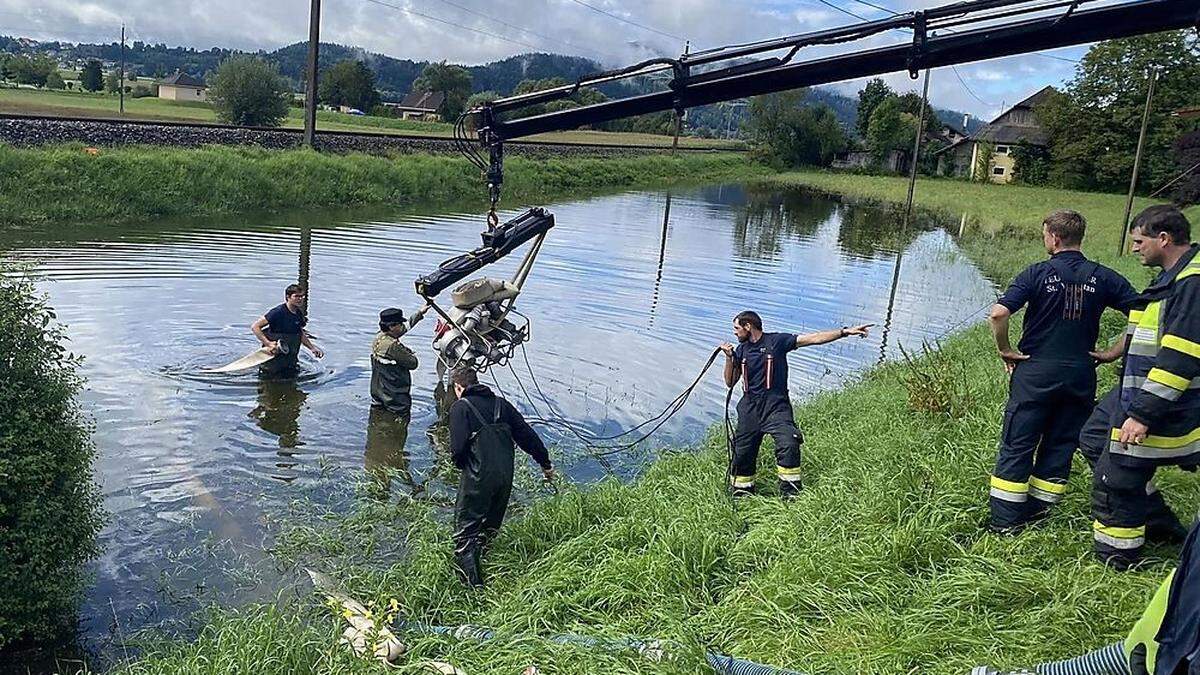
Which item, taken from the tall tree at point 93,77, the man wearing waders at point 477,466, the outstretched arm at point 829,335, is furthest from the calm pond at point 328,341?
the tall tree at point 93,77

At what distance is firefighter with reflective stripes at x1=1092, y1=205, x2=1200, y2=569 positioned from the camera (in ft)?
15.4

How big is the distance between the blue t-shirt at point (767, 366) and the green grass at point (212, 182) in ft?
66.9

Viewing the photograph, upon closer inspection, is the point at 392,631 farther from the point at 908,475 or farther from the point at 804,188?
the point at 804,188

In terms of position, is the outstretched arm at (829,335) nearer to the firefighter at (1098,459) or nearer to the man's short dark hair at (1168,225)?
the firefighter at (1098,459)

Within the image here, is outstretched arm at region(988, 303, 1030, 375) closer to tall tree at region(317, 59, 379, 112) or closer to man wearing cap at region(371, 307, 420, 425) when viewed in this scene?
man wearing cap at region(371, 307, 420, 425)

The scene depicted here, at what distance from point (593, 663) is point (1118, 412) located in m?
3.30

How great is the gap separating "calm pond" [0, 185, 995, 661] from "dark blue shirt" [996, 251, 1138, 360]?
4742 mm

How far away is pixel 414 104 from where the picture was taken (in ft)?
340

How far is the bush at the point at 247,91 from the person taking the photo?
135 feet

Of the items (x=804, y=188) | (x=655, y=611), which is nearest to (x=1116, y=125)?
(x=804, y=188)

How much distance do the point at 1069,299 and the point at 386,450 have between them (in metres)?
6.70

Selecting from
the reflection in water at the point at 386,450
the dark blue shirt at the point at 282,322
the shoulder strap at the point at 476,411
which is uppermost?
the shoulder strap at the point at 476,411

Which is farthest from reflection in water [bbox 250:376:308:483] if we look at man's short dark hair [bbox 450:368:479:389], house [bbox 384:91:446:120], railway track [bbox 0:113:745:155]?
house [bbox 384:91:446:120]

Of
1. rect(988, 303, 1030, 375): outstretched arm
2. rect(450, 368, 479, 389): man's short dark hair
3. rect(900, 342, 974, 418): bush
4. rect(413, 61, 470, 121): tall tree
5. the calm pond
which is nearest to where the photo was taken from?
rect(988, 303, 1030, 375): outstretched arm
